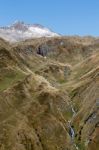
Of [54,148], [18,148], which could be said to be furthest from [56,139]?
[18,148]

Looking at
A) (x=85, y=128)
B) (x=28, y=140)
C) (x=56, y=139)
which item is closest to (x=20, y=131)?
(x=28, y=140)

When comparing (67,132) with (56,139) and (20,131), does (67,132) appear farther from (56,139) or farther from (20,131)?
(20,131)

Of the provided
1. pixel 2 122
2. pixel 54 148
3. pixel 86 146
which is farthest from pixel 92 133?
pixel 2 122

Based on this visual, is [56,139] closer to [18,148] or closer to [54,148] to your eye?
[54,148]

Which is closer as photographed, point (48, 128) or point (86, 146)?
point (86, 146)

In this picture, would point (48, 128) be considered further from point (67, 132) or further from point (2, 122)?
point (2, 122)

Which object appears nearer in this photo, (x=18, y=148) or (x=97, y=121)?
(x=18, y=148)

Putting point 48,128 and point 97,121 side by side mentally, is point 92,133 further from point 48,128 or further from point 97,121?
point 48,128

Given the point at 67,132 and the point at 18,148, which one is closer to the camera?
the point at 18,148
